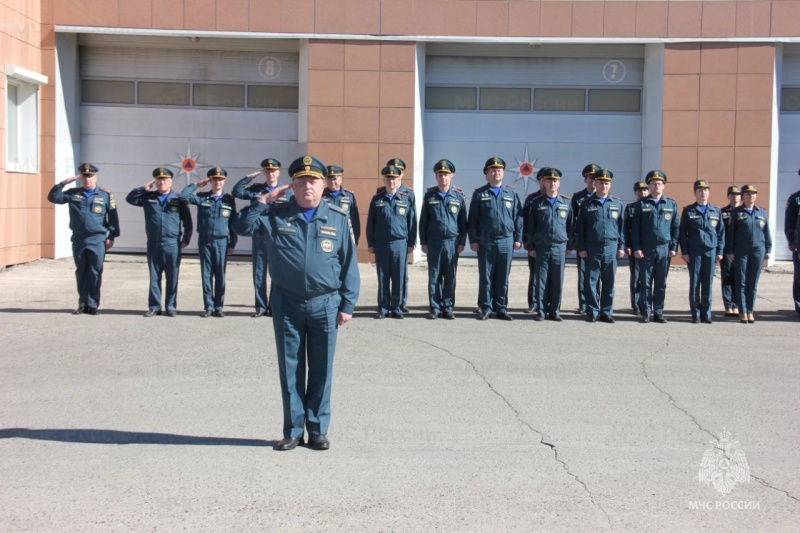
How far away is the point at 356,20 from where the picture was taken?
57.4ft

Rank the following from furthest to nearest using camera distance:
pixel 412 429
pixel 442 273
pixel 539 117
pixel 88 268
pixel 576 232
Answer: pixel 539 117 < pixel 576 232 < pixel 442 273 < pixel 88 268 < pixel 412 429

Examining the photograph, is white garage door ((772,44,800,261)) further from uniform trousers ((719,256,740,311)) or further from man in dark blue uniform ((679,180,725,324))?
man in dark blue uniform ((679,180,725,324))

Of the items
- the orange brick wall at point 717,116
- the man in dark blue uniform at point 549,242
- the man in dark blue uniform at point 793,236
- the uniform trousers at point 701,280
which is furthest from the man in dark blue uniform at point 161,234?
the orange brick wall at point 717,116

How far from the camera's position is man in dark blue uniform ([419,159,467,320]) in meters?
12.2

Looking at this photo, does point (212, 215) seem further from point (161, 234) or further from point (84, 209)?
point (84, 209)

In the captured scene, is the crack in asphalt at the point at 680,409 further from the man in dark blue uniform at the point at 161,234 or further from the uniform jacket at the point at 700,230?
the man in dark blue uniform at the point at 161,234

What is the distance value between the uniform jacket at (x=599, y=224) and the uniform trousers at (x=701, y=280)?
1028mm

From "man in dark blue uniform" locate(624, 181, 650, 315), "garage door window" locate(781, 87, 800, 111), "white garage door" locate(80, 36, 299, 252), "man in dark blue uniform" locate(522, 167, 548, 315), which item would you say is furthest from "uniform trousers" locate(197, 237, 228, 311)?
"garage door window" locate(781, 87, 800, 111)

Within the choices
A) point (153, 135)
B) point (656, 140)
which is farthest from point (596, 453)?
point (153, 135)

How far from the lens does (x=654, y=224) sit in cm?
1212

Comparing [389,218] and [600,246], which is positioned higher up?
[389,218]

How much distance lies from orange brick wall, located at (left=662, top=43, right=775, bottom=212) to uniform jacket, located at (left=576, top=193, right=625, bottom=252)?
19.5 feet

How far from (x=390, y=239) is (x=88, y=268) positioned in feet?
13.4

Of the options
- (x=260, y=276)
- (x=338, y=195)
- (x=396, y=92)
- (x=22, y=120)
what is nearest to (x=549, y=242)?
(x=338, y=195)
